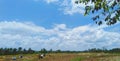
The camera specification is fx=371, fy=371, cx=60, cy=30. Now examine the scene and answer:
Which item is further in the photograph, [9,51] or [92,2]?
[9,51]

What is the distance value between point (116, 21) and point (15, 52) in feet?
511

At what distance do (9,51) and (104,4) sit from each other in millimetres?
158027

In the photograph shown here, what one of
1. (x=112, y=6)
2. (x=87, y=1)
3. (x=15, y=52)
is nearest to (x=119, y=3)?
(x=112, y=6)

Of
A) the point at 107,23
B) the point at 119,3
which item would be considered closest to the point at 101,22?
the point at 107,23

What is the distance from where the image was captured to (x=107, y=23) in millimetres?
15062

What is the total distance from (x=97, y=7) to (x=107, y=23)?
866mm

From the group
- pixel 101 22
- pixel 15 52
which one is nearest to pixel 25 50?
pixel 15 52

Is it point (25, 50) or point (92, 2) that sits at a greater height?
point (25, 50)

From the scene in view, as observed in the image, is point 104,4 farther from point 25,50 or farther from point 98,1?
point 25,50

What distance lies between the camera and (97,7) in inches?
577

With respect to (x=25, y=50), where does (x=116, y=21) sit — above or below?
below

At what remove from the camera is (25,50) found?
573ft

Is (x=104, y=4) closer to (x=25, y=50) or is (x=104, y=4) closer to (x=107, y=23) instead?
(x=107, y=23)

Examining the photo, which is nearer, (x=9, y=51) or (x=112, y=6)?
(x=112, y=6)
